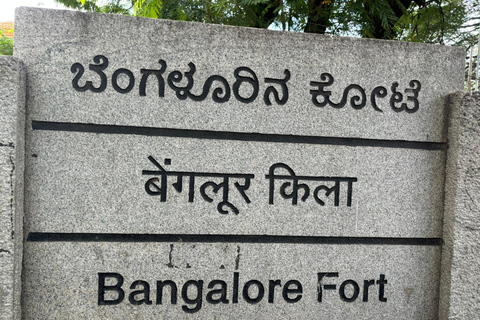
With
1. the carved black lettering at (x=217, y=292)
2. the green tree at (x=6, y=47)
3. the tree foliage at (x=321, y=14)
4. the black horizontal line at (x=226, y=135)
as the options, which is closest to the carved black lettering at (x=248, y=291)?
the carved black lettering at (x=217, y=292)

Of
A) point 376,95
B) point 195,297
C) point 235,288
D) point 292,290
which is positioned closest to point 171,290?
point 195,297

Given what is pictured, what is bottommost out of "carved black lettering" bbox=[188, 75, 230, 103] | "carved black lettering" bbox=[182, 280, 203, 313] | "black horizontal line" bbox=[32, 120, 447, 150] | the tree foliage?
"carved black lettering" bbox=[182, 280, 203, 313]

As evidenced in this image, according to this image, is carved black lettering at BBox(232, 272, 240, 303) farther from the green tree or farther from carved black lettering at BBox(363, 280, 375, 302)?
the green tree

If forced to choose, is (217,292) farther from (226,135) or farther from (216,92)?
(216,92)

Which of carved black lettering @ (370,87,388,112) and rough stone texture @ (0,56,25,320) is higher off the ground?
carved black lettering @ (370,87,388,112)

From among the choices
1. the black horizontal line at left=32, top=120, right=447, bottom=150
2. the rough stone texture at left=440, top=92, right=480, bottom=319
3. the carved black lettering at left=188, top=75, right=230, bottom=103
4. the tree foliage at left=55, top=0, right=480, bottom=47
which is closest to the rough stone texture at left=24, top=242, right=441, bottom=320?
the rough stone texture at left=440, top=92, right=480, bottom=319

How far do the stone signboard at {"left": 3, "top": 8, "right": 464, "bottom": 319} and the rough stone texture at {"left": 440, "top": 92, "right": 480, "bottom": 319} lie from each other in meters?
0.10

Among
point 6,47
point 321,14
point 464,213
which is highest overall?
point 6,47

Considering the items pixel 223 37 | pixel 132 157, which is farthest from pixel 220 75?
pixel 132 157

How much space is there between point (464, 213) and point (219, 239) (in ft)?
4.60

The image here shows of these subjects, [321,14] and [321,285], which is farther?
[321,14]

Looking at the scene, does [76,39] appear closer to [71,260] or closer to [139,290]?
[71,260]

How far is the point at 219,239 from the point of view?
2.29 m

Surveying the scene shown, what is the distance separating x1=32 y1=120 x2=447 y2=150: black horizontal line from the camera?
2156 millimetres
